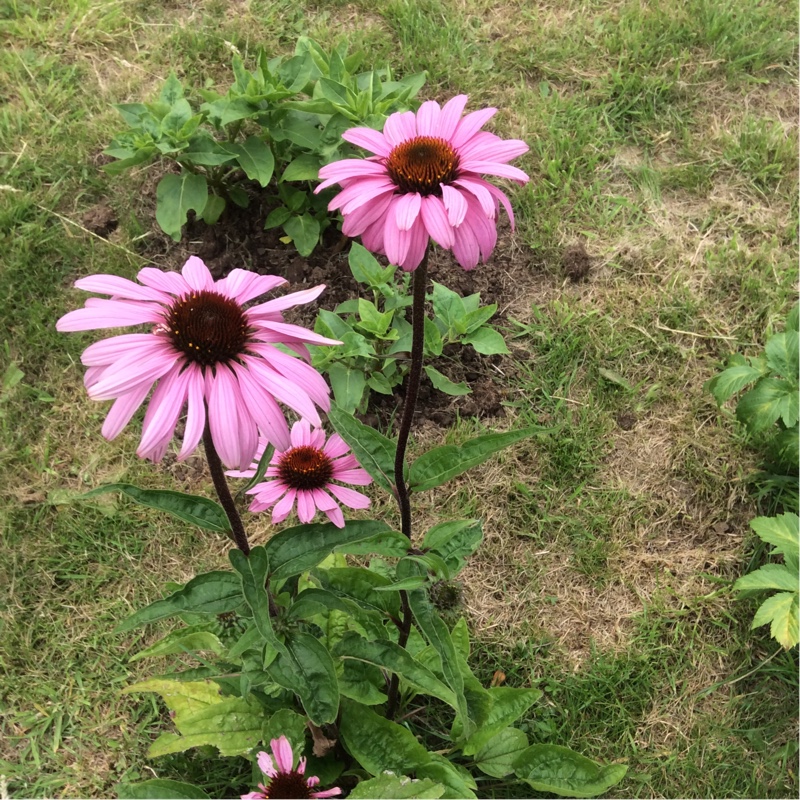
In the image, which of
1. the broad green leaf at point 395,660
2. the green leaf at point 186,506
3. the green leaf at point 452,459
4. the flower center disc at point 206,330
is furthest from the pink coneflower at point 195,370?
the broad green leaf at point 395,660

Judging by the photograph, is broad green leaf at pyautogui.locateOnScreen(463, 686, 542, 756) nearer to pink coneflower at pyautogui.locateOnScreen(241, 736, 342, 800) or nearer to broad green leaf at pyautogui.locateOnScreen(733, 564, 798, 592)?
pink coneflower at pyautogui.locateOnScreen(241, 736, 342, 800)

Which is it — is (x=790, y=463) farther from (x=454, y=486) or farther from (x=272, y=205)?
(x=272, y=205)

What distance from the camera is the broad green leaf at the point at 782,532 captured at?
2.07 meters

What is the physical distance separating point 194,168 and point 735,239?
201cm

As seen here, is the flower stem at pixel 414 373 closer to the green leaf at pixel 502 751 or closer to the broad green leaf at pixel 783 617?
the green leaf at pixel 502 751

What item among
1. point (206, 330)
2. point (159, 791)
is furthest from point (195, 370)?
point (159, 791)

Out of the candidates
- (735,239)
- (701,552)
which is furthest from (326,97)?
(701,552)

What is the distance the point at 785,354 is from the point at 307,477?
1428 millimetres

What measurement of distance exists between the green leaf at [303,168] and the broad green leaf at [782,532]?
1.75 meters

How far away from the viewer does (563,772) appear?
6.01 ft

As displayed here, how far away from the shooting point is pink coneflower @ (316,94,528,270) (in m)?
1.18

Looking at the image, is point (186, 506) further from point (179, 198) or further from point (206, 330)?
point (179, 198)

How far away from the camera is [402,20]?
3262mm

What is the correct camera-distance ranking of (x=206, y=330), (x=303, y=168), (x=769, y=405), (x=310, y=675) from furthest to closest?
1. (x=303, y=168)
2. (x=769, y=405)
3. (x=310, y=675)
4. (x=206, y=330)
